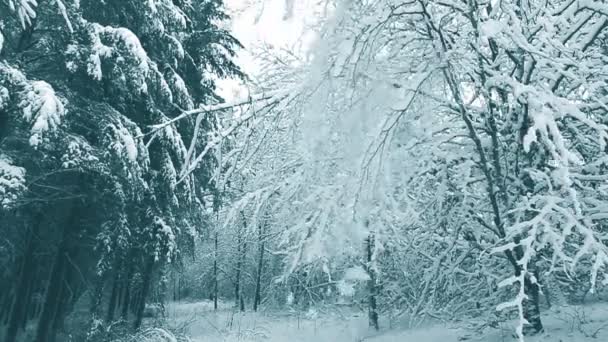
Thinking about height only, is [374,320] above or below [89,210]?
below

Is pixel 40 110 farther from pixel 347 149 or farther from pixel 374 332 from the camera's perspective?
pixel 374 332

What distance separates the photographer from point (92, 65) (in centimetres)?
773

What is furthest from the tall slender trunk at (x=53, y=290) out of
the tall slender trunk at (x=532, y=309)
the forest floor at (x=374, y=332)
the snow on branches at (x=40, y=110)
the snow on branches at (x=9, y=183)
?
the tall slender trunk at (x=532, y=309)

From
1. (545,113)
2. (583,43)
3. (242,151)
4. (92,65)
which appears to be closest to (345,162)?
(242,151)

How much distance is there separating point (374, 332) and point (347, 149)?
34.0ft

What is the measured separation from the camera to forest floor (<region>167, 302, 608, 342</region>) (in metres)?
5.06

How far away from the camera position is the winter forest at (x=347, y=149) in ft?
9.55

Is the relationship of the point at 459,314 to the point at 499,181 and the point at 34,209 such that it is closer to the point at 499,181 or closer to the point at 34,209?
the point at 499,181

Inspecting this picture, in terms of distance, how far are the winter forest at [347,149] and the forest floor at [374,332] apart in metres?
0.08

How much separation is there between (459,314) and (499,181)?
258cm

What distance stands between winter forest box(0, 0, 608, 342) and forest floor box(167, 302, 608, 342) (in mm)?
79

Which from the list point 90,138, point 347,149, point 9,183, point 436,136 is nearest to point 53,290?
point 90,138

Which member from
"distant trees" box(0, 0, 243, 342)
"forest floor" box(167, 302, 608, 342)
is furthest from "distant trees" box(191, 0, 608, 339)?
"distant trees" box(0, 0, 243, 342)

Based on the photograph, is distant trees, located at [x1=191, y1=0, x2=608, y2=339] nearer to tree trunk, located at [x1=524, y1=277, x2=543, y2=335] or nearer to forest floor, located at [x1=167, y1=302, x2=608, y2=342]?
tree trunk, located at [x1=524, y1=277, x2=543, y2=335]
